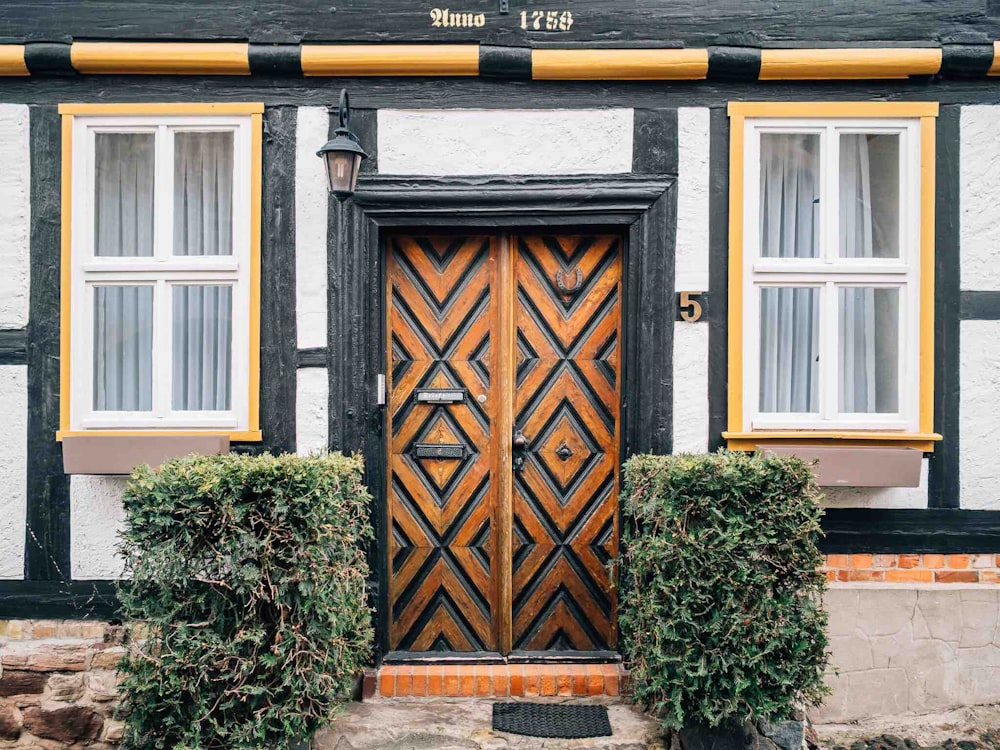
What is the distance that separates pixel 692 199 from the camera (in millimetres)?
4328

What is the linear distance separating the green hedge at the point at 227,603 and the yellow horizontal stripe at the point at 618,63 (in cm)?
238

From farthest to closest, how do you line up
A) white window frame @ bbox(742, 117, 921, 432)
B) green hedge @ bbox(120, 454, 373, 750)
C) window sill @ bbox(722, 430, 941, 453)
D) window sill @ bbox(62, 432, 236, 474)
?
1. white window frame @ bbox(742, 117, 921, 432)
2. window sill @ bbox(722, 430, 941, 453)
3. window sill @ bbox(62, 432, 236, 474)
4. green hedge @ bbox(120, 454, 373, 750)

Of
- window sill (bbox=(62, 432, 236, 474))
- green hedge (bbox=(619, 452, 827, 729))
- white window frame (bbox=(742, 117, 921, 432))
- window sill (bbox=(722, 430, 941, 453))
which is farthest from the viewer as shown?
white window frame (bbox=(742, 117, 921, 432))

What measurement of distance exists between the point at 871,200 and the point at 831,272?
47 cm

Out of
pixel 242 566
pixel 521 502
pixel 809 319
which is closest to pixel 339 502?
pixel 242 566

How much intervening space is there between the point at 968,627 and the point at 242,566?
364 centimetres

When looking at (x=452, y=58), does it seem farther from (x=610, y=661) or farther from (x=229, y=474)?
(x=610, y=661)

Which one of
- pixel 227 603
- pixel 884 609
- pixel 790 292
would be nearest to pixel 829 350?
pixel 790 292

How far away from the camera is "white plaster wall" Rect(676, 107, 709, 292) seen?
4.32 m

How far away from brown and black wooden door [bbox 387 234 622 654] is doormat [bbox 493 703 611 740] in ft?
1.37

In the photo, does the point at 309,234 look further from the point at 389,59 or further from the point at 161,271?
the point at 389,59

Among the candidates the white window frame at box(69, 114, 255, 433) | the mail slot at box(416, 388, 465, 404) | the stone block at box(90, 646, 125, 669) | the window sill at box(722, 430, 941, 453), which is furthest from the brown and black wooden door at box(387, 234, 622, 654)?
the stone block at box(90, 646, 125, 669)

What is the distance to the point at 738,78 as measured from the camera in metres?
4.32

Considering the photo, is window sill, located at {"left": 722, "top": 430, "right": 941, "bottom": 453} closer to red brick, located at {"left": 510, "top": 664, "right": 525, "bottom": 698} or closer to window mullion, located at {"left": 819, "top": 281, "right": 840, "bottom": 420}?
window mullion, located at {"left": 819, "top": 281, "right": 840, "bottom": 420}
